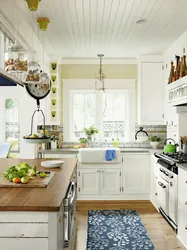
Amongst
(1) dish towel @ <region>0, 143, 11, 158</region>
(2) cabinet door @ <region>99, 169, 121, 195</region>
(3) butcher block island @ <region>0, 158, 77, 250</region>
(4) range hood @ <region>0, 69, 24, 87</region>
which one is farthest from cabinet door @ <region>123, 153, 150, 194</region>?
(3) butcher block island @ <region>0, 158, 77, 250</region>

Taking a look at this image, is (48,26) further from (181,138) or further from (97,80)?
(181,138)

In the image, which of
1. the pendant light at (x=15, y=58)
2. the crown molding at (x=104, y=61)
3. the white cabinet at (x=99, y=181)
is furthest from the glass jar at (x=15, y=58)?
the crown molding at (x=104, y=61)

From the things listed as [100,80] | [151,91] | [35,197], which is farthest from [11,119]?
[35,197]

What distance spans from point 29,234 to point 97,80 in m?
4.26

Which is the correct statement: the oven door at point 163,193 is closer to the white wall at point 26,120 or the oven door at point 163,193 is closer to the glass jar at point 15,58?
the white wall at point 26,120

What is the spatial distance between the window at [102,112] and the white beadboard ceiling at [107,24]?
3.18 feet

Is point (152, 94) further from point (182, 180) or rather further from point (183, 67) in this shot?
point (182, 180)

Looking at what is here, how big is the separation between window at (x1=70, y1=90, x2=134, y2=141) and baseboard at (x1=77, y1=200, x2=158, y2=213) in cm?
134

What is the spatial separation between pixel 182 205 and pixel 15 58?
2.40 metres

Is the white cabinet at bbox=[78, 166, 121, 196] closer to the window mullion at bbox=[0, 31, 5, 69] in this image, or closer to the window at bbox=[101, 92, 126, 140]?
the window at bbox=[101, 92, 126, 140]

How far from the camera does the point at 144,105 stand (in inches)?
227

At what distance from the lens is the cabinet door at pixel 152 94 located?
573 cm

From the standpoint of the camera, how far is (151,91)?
5.75 metres

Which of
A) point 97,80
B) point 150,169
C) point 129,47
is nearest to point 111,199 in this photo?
point 150,169
